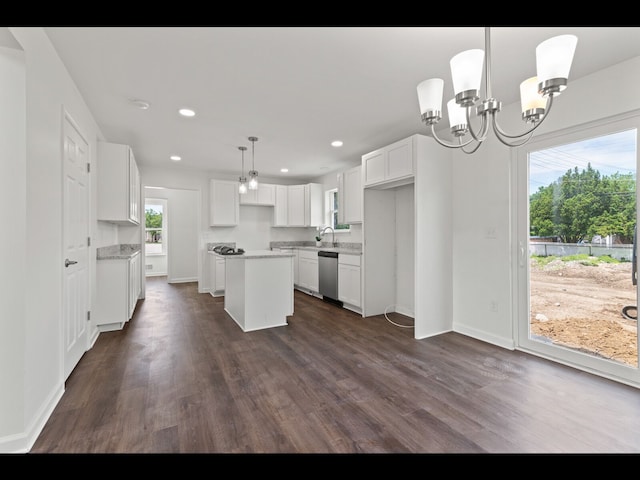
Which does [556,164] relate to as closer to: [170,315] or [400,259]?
[400,259]

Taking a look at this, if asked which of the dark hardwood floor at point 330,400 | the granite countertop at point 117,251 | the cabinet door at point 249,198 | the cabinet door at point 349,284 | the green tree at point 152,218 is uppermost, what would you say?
the cabinet door at point 249,198

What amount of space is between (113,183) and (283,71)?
2.60 m

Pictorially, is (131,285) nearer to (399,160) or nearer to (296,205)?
(296,205)

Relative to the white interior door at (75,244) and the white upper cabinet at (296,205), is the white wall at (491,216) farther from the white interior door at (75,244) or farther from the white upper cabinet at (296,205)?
the white interior door at (75,244)

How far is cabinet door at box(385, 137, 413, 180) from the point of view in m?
3.36

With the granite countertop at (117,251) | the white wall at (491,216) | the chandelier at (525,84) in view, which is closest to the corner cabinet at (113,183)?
the granite countertop at (117,251)

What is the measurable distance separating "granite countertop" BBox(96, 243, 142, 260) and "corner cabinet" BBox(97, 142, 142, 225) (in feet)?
1.44

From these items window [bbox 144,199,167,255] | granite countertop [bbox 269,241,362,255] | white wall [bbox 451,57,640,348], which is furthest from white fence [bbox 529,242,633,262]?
window [bbox 144,199,167,255]

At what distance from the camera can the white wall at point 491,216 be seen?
2.46m

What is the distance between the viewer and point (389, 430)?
1.69 meters

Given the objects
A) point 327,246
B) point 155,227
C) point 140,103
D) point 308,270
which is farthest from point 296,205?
point 155,227

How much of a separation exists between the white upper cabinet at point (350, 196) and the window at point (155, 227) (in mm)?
5783

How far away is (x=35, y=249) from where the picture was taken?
5.56 feet

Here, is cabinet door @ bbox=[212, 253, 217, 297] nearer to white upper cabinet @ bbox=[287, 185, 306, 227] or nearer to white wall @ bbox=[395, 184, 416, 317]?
white upper cabinet @ bbox=[287, 185, 306, 227]
